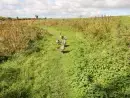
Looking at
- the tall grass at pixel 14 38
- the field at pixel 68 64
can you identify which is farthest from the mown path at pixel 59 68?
the tall grass at pixel 14 38

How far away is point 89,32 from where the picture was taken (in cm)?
2697

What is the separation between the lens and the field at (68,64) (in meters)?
15.9

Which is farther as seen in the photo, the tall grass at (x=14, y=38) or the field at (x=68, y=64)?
the tall grass at (x=14, y=38)

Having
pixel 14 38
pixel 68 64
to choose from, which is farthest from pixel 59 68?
pixel 14 38

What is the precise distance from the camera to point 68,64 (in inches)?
778

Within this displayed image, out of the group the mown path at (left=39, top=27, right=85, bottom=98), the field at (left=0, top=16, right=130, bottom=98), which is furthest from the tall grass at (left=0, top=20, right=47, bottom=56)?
the mown path at (left=39, top=27, right=85, bottom=98)

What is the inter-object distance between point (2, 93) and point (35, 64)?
4630mm

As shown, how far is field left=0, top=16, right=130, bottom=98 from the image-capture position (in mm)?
15930

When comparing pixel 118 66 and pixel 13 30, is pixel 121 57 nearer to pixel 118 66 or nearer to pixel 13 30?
pixel 118 66

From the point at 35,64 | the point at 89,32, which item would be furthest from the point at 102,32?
the point at 35,64

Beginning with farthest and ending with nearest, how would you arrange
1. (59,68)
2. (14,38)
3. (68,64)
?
(14,38) → (68,64) → (59,68)

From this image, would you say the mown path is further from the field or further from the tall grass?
the tall grass

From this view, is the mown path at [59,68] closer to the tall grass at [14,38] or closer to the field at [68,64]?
the field at [68,64]

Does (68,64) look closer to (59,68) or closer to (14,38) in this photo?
(59,68)
